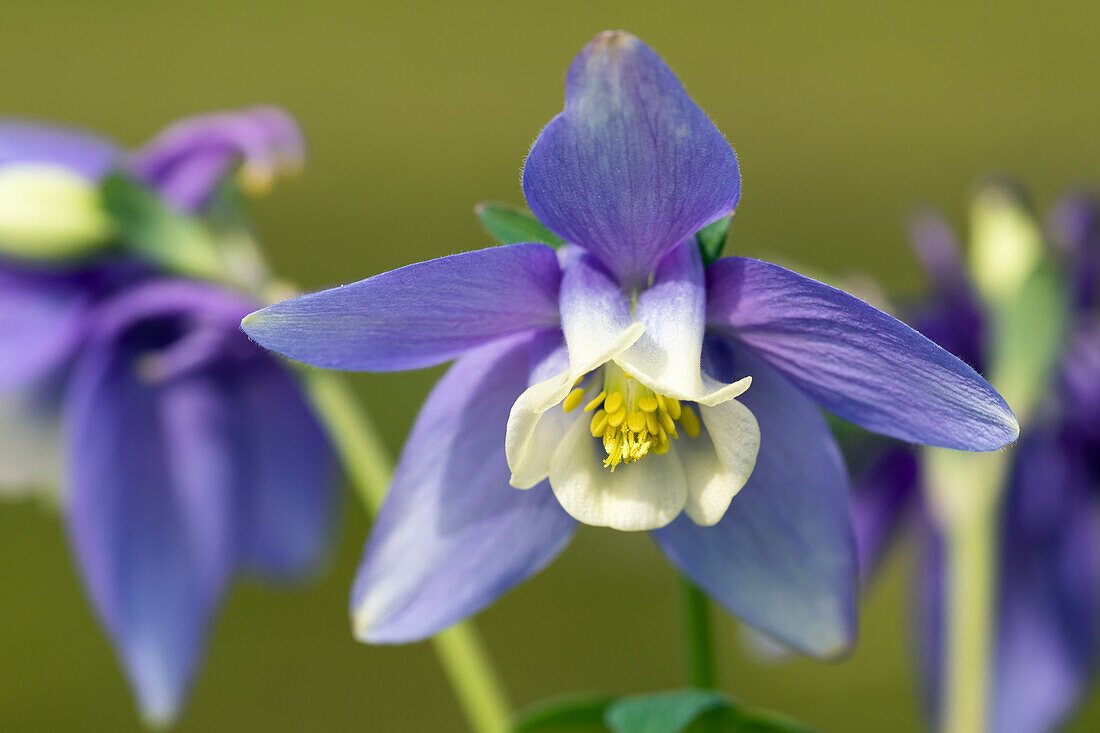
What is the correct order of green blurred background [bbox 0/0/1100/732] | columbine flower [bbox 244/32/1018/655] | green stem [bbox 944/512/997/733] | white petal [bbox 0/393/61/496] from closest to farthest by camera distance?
columbine flower [bbox 244/32/1018/655] → green stem [bbox 944/512/997/733] → white petal [bbox 0/393/61/496] → green blurred background [bbox 0/0/1100/732]

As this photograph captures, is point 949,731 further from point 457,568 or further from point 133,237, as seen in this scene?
point 133,237

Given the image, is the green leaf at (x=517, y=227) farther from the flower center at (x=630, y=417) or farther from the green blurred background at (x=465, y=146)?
the green blurred background at (x=465, y=146)

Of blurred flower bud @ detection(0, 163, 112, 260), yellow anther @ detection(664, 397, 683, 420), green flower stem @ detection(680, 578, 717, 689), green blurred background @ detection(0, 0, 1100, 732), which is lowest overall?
green blurred background @ detection(0, 0, 1100, 732)

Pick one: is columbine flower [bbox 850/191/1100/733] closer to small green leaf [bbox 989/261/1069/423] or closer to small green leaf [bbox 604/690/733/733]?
small green leaf [bbox 989/261/1069/423]

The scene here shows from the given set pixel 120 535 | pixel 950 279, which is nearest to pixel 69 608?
pixel 120 535

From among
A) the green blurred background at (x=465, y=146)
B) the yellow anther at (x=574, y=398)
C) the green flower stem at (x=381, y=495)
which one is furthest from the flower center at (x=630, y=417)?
the green blurred background at (x=465, y=146)

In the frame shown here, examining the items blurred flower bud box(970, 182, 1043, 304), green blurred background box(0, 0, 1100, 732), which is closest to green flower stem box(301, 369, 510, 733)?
blurred flower bud box(970, 182, 1043, 304)
